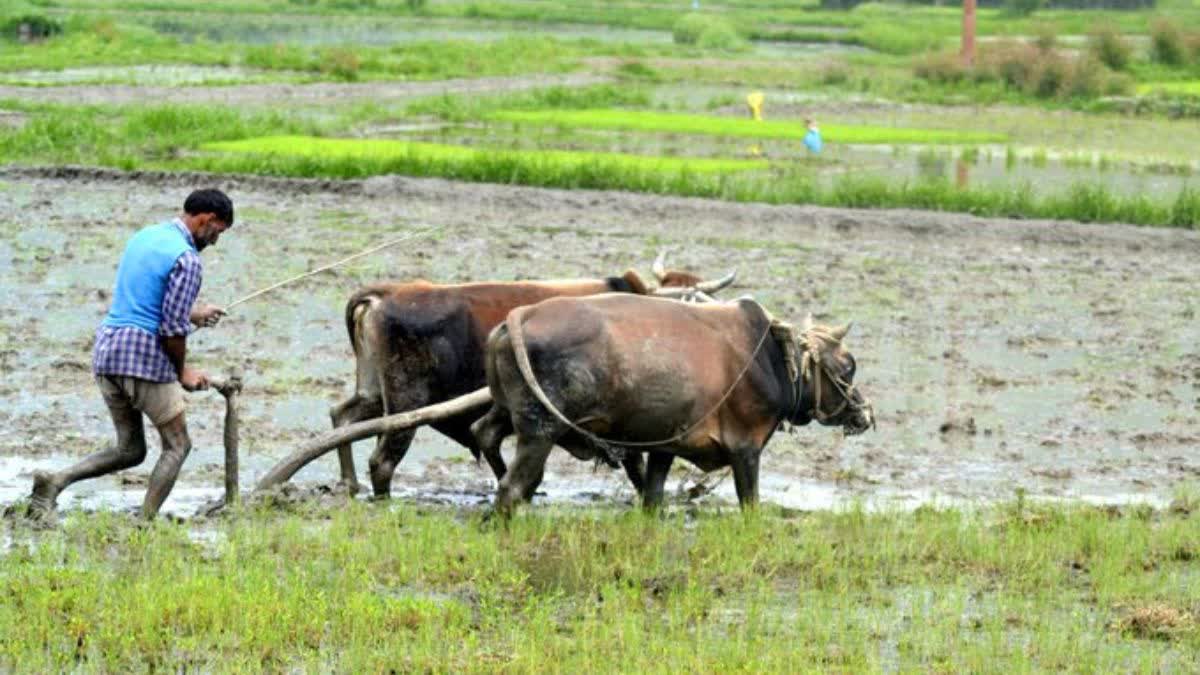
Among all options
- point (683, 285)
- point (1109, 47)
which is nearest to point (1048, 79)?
point (1109, 47)

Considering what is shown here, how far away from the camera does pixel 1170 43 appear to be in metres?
44.0

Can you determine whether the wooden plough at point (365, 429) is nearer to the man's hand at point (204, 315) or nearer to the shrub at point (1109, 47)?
the man's hand at point (204, 315)

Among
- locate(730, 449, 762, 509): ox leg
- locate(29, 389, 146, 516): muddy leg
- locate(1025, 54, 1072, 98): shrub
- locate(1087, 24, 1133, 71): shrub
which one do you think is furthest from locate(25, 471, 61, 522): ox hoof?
locate(1087, 24, 1133, 71): shrub

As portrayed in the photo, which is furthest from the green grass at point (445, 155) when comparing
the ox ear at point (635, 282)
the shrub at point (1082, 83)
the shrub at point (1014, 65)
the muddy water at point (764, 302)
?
the shrub at point (1014, 65)

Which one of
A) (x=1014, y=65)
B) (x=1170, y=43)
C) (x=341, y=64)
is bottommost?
(x=1170, y=43)

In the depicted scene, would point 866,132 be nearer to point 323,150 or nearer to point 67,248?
point 323,150

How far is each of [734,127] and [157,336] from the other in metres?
22.8

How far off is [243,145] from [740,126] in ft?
30.6

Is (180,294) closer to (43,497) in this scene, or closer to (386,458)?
(43,497)

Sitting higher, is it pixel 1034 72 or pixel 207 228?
pixel 207 228

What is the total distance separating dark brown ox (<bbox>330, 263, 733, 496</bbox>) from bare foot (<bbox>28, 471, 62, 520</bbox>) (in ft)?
5.06

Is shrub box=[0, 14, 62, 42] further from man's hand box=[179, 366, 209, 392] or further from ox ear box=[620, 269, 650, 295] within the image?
man's hand box=[179, 366, 209, 392]

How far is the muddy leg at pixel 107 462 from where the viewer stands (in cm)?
898

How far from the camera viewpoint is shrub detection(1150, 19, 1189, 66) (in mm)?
43812
